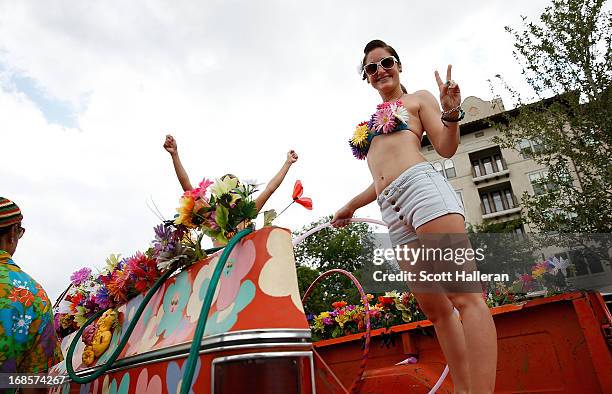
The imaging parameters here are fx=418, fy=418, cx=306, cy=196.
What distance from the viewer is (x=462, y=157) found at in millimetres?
34469

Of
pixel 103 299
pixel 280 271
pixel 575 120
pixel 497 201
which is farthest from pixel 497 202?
pixel 280 271

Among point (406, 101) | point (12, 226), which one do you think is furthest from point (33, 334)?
point (406, 101)

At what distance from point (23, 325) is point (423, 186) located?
2.22 meters

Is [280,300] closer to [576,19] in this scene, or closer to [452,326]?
[452,326]

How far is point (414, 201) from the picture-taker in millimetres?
2271

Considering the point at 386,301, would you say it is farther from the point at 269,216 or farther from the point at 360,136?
the point at 269,216

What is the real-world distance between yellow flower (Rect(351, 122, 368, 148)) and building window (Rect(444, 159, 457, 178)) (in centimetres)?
3345

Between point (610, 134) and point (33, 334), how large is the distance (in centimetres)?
1339

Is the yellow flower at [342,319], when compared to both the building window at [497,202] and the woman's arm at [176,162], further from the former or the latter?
the building window at [497,202]

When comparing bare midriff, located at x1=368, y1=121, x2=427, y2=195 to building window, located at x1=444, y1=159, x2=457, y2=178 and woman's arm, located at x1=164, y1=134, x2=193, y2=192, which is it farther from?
building window, located at x1=444, y1=159, x2=457, y2=178

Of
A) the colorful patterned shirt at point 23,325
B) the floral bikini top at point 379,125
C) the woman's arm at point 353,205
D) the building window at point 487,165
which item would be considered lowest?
the colorful patterned shirt at point 23,325

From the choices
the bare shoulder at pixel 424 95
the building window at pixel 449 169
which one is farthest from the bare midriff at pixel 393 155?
the building window at pixel 449 169

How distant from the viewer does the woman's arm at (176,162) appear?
11.8 ft

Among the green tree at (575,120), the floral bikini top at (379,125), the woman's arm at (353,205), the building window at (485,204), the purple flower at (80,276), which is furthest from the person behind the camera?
the building window at (485,204)
